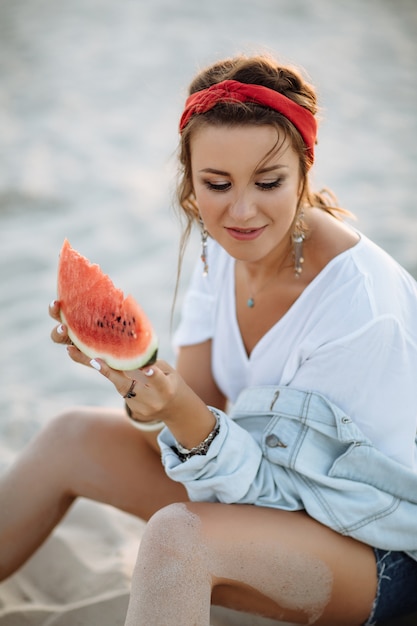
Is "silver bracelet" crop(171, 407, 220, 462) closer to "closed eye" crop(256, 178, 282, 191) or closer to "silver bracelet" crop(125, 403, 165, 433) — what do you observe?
"silver bracelet" crop(125, 403, 165, 433)

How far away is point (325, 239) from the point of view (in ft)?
8.48

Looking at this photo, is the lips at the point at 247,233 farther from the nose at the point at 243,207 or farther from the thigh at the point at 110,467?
the thigh at the point at 110,467

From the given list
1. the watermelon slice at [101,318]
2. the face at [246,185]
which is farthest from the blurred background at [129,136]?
the watermelon slice at [101,318]

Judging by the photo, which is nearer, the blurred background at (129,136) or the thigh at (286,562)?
the thigh at (286,562)

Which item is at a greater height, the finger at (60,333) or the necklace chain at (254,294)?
the necklace chain at (254,294)

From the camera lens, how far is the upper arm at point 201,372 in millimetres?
2963

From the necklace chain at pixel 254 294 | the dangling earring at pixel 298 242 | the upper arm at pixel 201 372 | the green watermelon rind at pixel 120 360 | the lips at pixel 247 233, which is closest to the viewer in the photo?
the green watermelon rind at pixel 120 360

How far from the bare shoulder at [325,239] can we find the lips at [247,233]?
0.73 feet

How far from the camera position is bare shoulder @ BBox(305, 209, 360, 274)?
2.54 metres

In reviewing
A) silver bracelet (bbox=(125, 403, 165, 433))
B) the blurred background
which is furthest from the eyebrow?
the blurred background

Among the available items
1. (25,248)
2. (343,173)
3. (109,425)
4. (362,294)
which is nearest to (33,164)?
(25,248)

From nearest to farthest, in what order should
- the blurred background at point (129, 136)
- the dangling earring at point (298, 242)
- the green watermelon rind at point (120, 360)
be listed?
the green watermelon rind at point (120, 360)
the dangling earring at point (298, 242)
the blurred background at point (129, 136)

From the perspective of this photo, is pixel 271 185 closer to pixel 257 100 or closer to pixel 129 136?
pixel 257 100

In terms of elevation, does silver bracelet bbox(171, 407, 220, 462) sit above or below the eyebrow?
below
